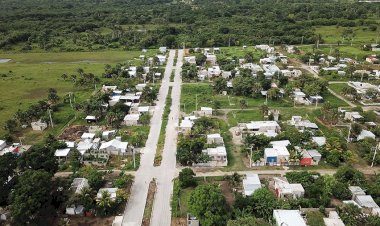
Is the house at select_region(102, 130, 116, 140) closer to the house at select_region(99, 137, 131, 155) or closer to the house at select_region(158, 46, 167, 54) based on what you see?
the house at select_region(99, 137, 131, 155)

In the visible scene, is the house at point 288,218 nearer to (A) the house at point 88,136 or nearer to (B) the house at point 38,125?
(A) the house at point 88,136

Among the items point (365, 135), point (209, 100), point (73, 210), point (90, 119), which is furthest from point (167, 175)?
point (365, 135)

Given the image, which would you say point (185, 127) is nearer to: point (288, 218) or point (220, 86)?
point (220, 86)

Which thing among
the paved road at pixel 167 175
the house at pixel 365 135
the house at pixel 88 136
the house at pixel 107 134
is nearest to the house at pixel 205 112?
the paved road at pixel 167 175

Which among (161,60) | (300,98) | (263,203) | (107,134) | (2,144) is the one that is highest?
(161,60)

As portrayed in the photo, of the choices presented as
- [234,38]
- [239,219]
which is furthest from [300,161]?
[234,38]
